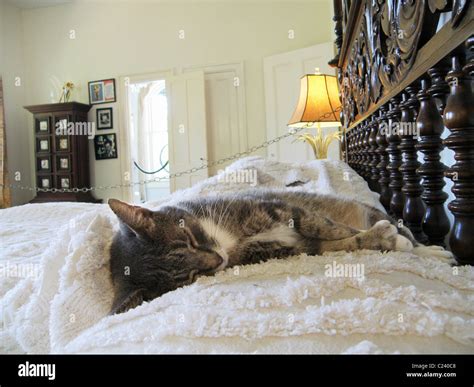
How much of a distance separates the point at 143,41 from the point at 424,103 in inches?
201

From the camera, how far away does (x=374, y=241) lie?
0.78 meters

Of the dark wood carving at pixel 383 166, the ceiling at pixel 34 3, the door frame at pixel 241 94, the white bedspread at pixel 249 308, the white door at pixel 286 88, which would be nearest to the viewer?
the white bedspread at pixel 249 308

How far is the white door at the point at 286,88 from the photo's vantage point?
169 inches

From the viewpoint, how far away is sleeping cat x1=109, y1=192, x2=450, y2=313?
0.70 m

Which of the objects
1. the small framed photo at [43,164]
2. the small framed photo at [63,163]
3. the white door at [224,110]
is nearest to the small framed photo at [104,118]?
the small framed photo at [63,163]

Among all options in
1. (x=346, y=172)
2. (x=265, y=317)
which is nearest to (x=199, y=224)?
(x=265, y=317)

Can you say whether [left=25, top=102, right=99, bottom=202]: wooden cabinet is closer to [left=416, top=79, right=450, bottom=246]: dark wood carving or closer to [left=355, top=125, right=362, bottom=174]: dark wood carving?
[left=355, top=125, right=362, bottom=174]: dark wood carving

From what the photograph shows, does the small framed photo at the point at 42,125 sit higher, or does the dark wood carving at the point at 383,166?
the small framed photo at the point at 42,125

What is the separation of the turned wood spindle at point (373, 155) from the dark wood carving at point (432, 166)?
1.67 feet

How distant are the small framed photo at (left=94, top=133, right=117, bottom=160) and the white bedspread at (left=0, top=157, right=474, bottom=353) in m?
4.71

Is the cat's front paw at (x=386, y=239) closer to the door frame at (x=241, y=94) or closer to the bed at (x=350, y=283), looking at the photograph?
the bed at (x=350, y=283)
